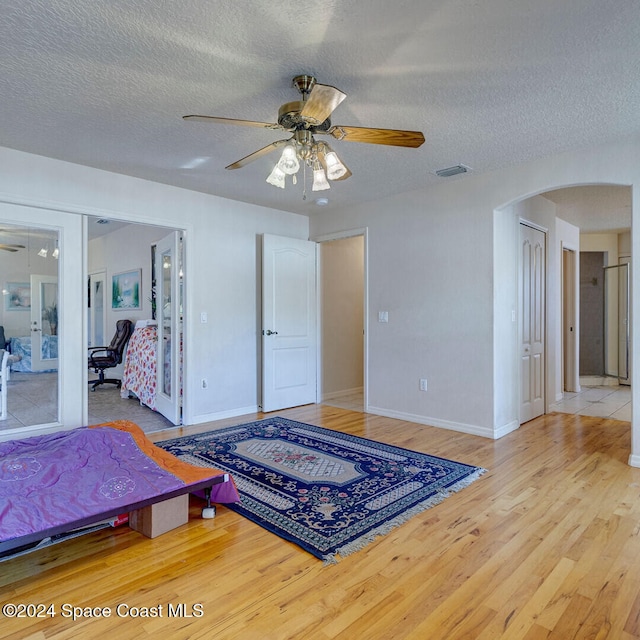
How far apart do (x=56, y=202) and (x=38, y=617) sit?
125 inches

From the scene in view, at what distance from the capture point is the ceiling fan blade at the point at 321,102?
6.16 feet

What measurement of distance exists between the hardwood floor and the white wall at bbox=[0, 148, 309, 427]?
86.3 inches

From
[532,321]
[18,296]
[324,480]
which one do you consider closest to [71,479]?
[324,480]

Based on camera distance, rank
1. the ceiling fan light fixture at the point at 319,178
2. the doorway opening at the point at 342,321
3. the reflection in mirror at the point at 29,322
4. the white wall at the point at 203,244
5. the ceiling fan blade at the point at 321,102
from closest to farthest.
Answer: the ceiling fan blade at the point at 321,102 → the ceiling fan light fixture at the point at 319,178 → the reflection in mirror at the point at 29,322 → the white wall at the point at 203,244 → the doorway opening at the point at 342,321

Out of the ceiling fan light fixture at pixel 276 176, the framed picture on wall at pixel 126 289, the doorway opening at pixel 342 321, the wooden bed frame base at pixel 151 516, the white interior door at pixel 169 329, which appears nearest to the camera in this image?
the wooden bed frame base at pixel 151 516

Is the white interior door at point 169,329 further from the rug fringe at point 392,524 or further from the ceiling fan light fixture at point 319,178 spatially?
the rug fringe at point 392,524

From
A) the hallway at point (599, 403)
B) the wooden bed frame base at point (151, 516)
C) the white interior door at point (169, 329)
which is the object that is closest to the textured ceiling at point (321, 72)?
the white interior door at point (169, 329)

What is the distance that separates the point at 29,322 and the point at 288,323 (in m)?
2.69

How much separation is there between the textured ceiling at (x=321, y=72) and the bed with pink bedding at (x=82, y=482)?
6.96 feet

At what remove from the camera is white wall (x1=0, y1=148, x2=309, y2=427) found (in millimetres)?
3613

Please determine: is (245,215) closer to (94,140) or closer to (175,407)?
(94,140)

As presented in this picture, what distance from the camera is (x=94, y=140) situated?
3.23 m

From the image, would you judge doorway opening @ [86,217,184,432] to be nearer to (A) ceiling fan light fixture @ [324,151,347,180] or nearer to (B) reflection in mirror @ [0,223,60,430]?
(B) reflection in mirror @ [0,223,60,430]

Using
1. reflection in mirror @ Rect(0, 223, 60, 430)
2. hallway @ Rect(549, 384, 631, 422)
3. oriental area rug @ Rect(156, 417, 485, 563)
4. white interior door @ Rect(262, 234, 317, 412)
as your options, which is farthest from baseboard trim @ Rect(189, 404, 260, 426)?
hallway @ Rect(549, 384, 631, 422)
